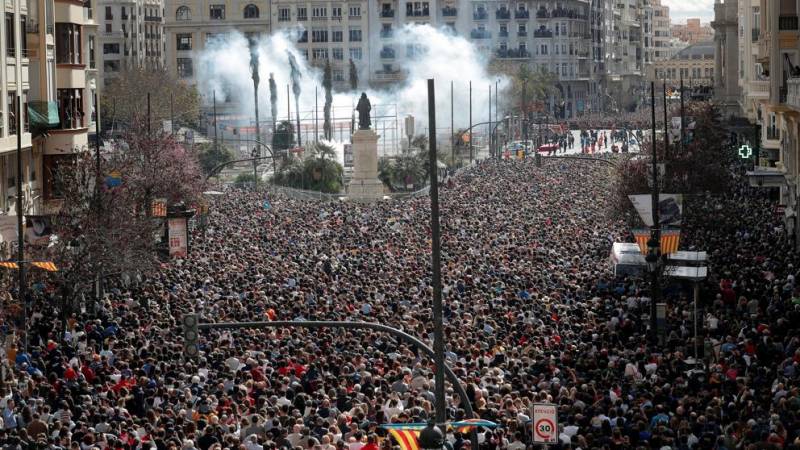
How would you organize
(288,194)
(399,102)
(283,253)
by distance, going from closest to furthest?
(283,253) → (288,194) → (399,102)

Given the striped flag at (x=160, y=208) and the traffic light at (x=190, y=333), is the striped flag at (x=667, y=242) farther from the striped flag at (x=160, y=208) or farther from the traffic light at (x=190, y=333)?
the traffic light at (x=190, y=333)

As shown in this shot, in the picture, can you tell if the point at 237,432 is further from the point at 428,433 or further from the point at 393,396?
the point at 428,433

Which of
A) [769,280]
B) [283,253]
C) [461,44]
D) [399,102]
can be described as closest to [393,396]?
[769,280]

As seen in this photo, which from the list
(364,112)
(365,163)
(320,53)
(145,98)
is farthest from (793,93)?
(320,53)

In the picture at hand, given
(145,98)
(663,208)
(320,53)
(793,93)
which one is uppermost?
(320,53)

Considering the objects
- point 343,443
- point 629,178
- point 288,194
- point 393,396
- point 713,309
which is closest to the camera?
point 343,443

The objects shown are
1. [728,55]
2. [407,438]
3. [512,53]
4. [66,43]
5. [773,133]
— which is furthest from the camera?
[512,53]

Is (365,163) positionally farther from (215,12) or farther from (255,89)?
(215,12)

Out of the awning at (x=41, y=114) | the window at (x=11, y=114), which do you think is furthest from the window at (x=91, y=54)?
the window at (x=11, y=114)
